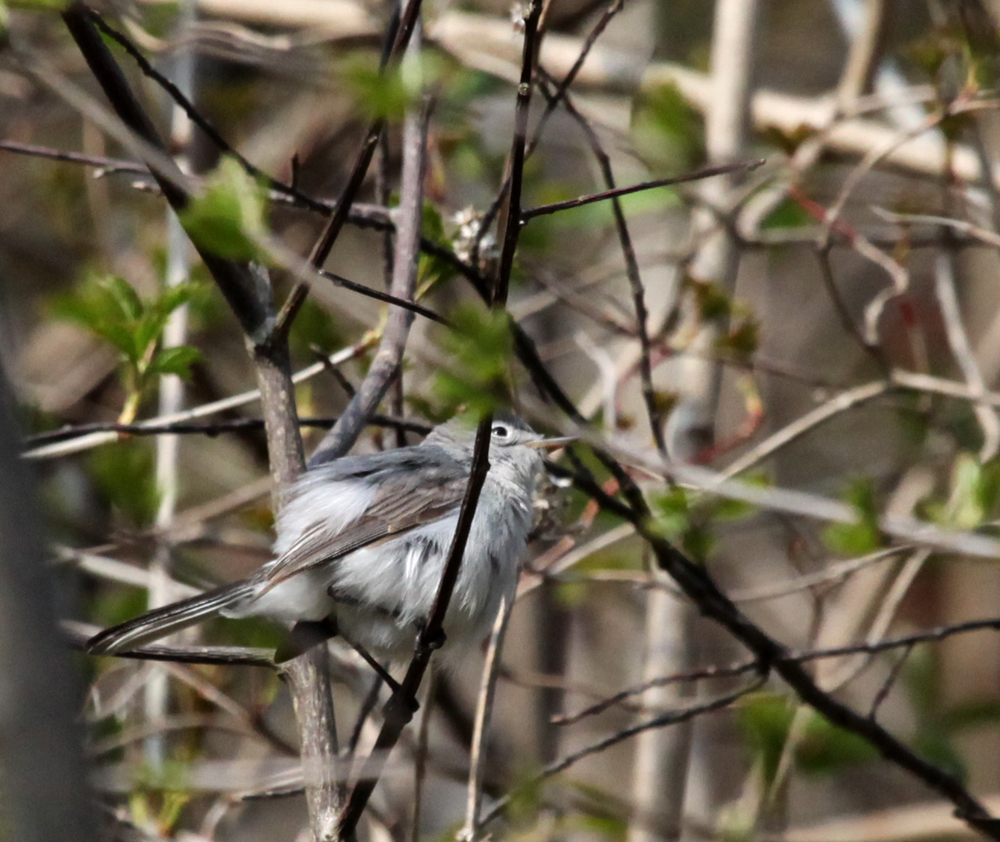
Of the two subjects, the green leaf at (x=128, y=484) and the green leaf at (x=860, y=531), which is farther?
the green leaf at (x=128, y=484)

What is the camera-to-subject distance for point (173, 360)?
266 cm

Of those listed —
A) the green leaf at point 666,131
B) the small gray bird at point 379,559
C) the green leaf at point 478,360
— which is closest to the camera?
the green leaf at point 478,360

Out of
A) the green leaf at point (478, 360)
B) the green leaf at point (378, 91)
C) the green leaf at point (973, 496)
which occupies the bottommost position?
the green leaf at point (973, 496)

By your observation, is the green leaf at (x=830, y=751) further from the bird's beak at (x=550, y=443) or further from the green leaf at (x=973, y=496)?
the bird's beak at (x=550, y=443)

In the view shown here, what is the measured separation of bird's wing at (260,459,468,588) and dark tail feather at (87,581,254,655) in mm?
87

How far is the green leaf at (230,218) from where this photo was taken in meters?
1.60

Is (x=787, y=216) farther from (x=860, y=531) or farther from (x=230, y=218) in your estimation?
(x=230, y=218)

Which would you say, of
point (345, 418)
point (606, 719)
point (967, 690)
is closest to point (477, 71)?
point (345, 418)

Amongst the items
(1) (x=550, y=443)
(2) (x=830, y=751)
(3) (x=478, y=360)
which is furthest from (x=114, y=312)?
(2) (x=830, y=751)

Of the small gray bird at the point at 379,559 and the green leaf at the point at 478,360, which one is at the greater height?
the green leaf at the point at 478,360

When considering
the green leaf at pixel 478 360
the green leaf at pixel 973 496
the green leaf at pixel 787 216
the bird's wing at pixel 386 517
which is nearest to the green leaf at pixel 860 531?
the green leaf at pixel 973 496

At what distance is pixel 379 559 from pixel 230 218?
127 centimetres

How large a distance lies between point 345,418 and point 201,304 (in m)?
0.79

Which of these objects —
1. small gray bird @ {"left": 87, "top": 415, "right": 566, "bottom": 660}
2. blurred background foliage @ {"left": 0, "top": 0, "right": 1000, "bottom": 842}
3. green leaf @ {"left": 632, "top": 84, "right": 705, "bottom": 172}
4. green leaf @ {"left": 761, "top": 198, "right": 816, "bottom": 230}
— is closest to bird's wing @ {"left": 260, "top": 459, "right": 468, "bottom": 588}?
small gray bird @ {"left": 87, "top": 415, "right": 566, "bottom": 660}
